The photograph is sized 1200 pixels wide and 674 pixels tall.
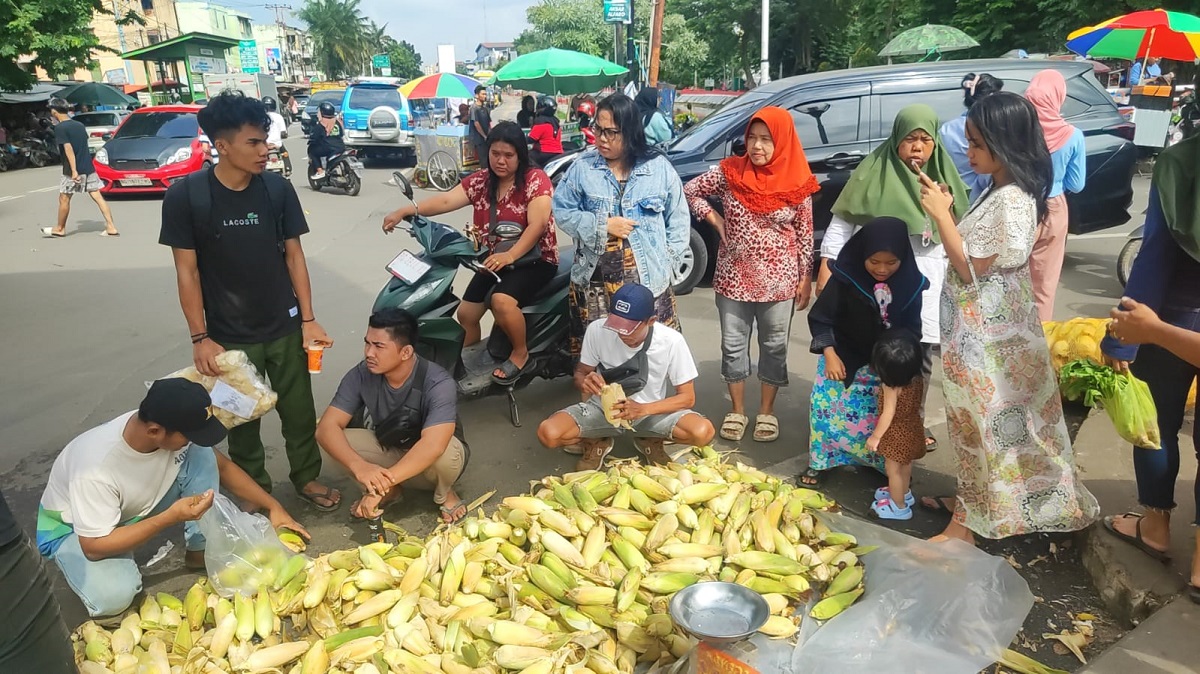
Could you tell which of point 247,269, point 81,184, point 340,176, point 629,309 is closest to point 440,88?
point 340,176

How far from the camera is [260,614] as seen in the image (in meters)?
2.72

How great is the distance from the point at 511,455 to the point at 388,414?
3.21ft

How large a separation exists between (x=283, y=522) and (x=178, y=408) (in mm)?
908

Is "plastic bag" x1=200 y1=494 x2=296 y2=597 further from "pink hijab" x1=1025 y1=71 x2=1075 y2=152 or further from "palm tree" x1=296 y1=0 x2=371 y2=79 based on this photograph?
"palm tree" x1=296 y1=0 x2=371 y2=79

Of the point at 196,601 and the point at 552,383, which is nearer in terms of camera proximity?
the point at 196,601

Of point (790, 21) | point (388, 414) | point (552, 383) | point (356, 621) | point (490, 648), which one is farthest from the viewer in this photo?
point (790, 21)

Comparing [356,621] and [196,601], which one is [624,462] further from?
[196,601]

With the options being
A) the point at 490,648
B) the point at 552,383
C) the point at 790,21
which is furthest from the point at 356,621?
the point at 790,21

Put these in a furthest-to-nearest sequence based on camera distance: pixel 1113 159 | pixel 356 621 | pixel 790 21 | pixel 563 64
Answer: pixel 790 21 → pixel 563 64 → pixel 1113 159 → pixel 356 621

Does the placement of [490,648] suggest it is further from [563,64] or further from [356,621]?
[563,64]

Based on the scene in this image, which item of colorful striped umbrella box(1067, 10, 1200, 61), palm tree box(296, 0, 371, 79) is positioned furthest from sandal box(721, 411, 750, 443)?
palm tree box(296, 0, 371, 79)

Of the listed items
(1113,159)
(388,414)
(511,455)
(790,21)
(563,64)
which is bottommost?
(511,455)

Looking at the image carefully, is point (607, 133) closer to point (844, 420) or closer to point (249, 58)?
point (844, 420)

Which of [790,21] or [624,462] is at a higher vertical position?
[790,21]
